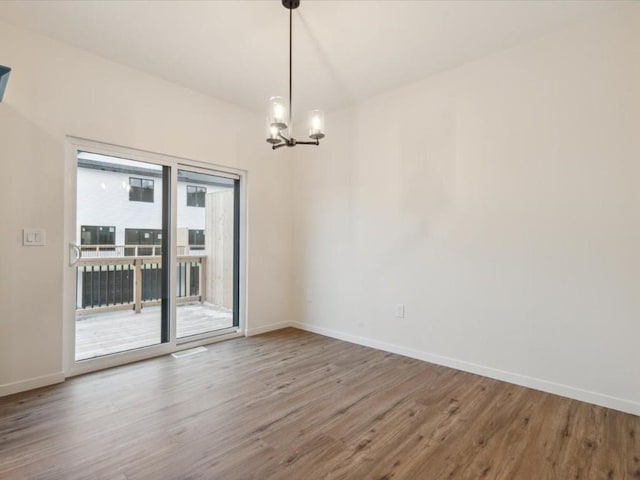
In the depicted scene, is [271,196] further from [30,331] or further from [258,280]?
[30,331]

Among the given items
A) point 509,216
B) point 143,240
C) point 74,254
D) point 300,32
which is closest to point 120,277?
point 143,240

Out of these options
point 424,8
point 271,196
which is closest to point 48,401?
point 271,196

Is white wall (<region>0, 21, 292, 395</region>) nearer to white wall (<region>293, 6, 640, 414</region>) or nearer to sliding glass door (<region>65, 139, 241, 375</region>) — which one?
sliding glass door (<region>65, 139, 241, 375</region>)

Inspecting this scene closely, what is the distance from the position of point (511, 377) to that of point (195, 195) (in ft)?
12.0

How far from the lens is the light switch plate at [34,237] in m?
2.61

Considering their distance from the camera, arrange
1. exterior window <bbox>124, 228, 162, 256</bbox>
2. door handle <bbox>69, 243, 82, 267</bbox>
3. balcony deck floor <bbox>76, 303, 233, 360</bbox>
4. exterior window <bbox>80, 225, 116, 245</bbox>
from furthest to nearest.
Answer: exterior window <bbox>124, 228, 162, 256</bbox>, balcony deck floor <bbox>76, 303, 233, 360</bbox>, exterior window <bbox>80, 225, 116, 245</bbox>, door handle <bbox>69, 243, 82, 267</bbox>

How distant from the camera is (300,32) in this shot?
2.68m

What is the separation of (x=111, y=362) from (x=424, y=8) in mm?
3977

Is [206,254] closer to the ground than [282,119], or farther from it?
closer to the ground

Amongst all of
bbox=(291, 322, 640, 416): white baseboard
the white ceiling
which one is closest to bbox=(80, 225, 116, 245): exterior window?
the white ceiling

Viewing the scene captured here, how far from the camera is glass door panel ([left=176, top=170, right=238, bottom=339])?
374cm

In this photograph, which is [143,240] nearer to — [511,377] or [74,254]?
[74,254]

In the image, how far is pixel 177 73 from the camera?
10.8ft

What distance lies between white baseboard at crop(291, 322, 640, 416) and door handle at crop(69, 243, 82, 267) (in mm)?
2818
